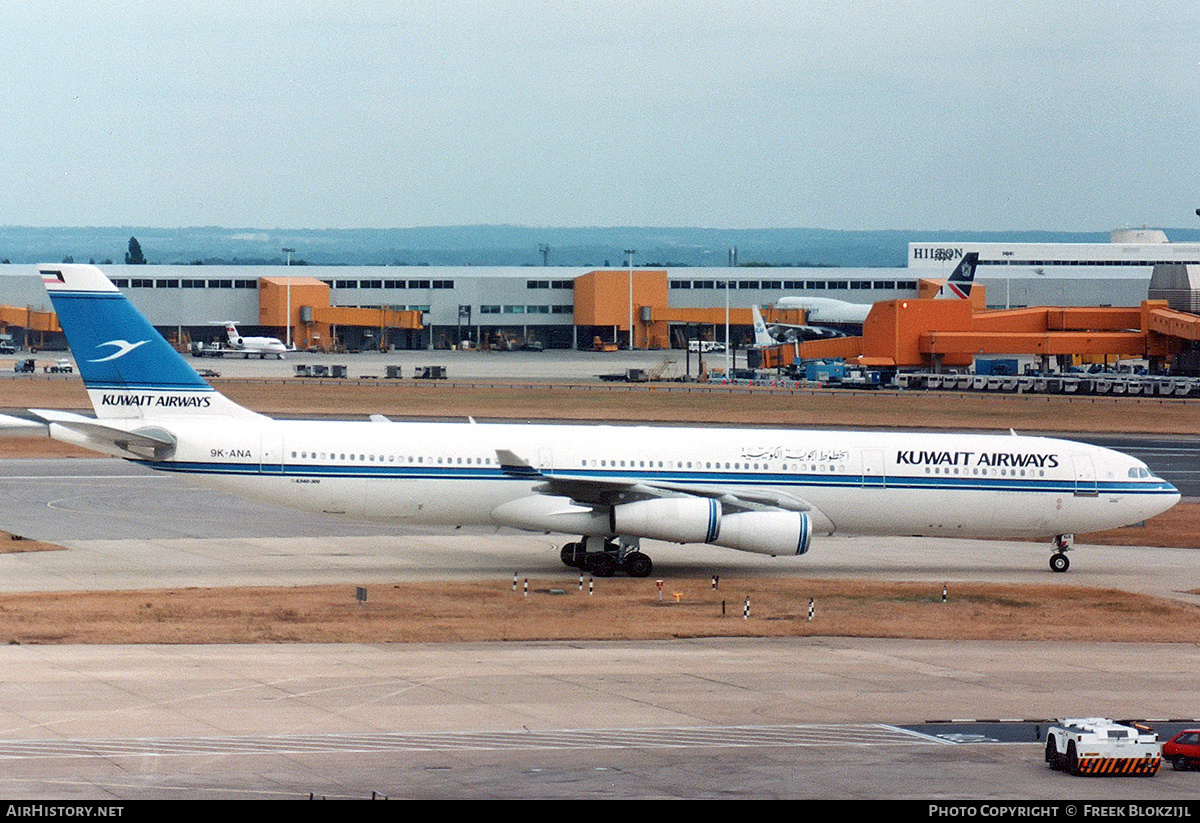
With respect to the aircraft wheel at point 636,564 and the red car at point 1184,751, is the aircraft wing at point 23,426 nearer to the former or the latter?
the aircraft wheel at point 636,564

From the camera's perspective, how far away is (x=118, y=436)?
124 feet

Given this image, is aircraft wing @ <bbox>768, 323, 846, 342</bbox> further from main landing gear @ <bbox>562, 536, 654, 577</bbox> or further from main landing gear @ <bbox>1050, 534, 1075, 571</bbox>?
main landing gear @ <bbox>562, 536, 654, 577</bbox>

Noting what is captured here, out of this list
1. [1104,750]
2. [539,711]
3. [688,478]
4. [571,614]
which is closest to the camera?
[1104,750]

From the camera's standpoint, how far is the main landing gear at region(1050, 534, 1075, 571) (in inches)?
1670

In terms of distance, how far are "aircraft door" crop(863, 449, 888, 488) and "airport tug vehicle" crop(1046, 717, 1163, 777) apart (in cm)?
1975

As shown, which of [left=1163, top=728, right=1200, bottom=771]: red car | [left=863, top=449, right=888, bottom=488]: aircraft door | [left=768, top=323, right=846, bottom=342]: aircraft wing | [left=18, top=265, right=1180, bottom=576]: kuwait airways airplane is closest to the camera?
[left=1163, top=728, right=1200, bottom=771]: red car

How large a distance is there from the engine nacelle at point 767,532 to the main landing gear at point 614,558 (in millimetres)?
2128

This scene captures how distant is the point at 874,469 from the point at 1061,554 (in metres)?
6.44

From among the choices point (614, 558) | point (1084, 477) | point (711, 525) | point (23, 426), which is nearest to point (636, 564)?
point (614, 558)

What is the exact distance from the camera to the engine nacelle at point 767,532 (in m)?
38.2

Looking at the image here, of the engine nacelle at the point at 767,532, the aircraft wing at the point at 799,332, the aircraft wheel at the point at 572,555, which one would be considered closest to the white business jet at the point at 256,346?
the aircraft wing at the point at 799,332

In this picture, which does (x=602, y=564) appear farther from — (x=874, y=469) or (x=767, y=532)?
(x=874, y=469)

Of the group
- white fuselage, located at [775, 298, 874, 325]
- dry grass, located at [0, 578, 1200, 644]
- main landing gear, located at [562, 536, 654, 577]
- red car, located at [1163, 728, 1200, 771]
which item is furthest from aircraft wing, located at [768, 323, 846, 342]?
red car, located at [1163, 728, 1200, 771]

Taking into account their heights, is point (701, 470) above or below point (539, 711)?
above
